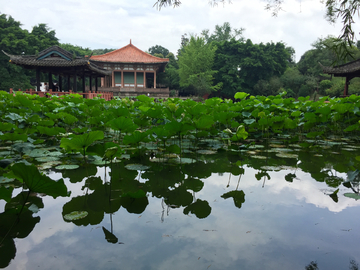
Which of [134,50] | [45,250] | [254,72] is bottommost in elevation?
[45,250]

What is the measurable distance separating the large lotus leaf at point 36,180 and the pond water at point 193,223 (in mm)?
224

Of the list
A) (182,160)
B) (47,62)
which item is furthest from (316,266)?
(47,62)

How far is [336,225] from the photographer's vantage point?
3.53 ft

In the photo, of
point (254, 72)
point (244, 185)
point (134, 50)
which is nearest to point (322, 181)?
point (244, 185)

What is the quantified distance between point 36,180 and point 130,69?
19.2 meters

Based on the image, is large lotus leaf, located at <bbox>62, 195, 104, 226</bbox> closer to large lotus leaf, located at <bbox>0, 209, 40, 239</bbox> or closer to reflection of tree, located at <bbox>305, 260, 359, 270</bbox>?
large lotus leaf, located at <bbox>0, 209, 40, 239</bbox>

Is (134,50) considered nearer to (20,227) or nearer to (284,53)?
(284,53)

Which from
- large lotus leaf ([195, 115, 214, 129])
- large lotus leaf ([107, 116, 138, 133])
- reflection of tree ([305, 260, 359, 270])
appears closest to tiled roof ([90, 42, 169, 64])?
large lotus leaf ([195, 115, 214, 129])

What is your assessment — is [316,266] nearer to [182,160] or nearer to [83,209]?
[83,209]

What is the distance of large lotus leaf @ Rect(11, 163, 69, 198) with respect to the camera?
0.80 m

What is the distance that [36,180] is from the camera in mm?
831

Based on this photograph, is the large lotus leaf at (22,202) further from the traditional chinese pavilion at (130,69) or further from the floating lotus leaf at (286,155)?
the traditional chinese pavilion at (130,69)

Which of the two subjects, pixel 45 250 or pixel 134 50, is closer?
pixel 45 250

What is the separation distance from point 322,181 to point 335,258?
0.97 metres
